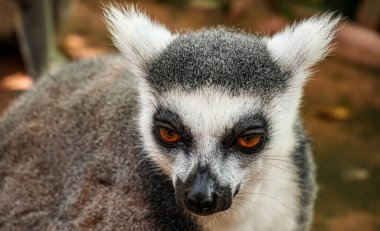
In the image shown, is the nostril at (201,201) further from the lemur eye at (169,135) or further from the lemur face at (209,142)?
the lemur eye at (169,135)

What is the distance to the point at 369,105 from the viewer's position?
7.25m

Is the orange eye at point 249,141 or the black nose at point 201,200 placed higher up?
the orange eye at point 249,141

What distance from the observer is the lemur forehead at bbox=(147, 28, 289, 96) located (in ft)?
9.99

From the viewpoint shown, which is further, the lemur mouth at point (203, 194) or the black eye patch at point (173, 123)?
the black eye patch at point (173, 123)

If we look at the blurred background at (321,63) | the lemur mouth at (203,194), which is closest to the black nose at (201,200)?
the lemur mouth at (203,194)

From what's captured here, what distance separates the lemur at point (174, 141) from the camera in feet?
9.84

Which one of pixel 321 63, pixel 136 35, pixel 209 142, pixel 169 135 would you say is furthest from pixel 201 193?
pixel 321 63

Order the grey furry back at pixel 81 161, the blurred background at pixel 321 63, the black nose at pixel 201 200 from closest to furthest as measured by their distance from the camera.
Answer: the black nose at pixel 201 200
the grey furry back at pixel 81 161
the blurred background at pixel 321 63

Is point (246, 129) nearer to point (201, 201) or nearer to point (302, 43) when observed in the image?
point (201, 201)

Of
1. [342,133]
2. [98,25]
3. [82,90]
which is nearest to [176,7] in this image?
[98,25]

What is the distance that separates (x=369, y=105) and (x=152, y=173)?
4.51 m

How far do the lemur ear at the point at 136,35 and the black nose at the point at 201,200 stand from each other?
0.81 metres

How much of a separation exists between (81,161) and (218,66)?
1.16m

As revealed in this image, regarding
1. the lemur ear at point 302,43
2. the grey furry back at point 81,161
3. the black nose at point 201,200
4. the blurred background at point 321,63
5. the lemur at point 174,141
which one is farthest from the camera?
the blurred background at point 321,63
